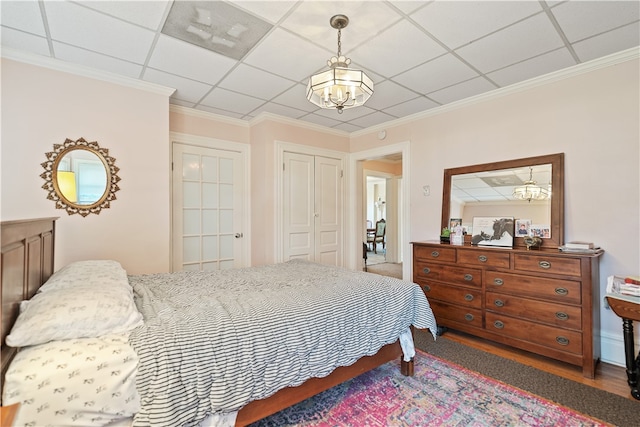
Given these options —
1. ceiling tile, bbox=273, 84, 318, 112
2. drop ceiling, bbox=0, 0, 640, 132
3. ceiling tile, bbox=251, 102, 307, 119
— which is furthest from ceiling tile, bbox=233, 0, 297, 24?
ceiling tile, bbox=251, 102, 307, 119

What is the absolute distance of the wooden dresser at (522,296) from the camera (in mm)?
2240

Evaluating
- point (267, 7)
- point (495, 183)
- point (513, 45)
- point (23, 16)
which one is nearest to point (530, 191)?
point (495, 183)

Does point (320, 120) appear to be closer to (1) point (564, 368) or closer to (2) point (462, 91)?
(2) point (462, 91)

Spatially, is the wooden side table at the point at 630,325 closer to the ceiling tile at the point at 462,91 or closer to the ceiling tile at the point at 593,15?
the ceiling tile at the point at 593,15

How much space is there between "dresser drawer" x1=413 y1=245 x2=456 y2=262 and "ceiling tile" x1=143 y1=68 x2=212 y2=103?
281 cm

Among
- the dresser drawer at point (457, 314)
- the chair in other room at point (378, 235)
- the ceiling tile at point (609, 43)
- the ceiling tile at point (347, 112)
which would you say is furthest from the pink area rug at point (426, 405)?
the chair in other room at point (378, 235)

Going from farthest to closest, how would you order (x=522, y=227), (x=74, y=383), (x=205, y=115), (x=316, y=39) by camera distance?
1. (x=205, y=115)
2. (x=522, y=227)
3. (x=316, y=39)
4. (x=74, y=383)

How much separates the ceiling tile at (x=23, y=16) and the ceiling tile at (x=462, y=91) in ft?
10.8

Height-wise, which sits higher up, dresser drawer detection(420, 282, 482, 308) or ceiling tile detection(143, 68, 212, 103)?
ceiling tile detection(143, 68, 212, 103)

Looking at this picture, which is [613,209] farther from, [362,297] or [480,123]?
[362,297]

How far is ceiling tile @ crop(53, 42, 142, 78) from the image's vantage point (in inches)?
92.0

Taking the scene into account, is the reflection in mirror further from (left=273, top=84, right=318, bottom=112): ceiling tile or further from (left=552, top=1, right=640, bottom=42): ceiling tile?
(left=273, top=84, right=318, bottom=112): ceiling tile

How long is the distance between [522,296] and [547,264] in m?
0.34

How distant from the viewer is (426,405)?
1.88m
